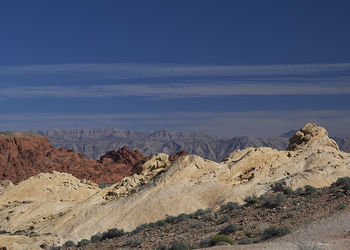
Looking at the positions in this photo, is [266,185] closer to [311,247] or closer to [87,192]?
[311,247]

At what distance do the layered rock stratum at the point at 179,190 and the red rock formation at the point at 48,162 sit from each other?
52.4 metres

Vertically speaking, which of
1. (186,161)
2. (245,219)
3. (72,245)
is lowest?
(72,245)

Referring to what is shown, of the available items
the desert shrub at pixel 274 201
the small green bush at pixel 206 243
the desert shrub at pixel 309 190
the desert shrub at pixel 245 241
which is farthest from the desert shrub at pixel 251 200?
the desert shrub at pixel 245 241

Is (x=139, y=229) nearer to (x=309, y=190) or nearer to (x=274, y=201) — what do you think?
(x=274, y=201)

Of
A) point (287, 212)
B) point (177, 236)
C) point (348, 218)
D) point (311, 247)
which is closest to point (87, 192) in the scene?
point (177, 236)

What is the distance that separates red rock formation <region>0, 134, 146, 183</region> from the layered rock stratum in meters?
52.4

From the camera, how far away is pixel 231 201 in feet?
78.9

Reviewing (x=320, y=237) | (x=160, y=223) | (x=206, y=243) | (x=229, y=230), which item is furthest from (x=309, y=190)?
(x=206, y=243)

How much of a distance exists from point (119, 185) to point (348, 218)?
1699cm

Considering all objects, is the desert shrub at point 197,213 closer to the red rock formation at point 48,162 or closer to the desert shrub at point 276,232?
the desert shrub at point 276,232

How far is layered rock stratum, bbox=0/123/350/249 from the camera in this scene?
24594 millimetres

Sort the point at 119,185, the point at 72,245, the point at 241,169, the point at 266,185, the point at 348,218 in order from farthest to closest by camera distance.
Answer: the point at 119,185 < the point at 241,169 < the point at 266,185 < the point at 72,245 < the point at 348,218

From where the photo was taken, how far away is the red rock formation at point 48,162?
8488cm

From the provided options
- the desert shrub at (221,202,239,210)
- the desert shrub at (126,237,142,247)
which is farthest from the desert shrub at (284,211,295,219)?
the desert shrub at (126,237,142,247)
